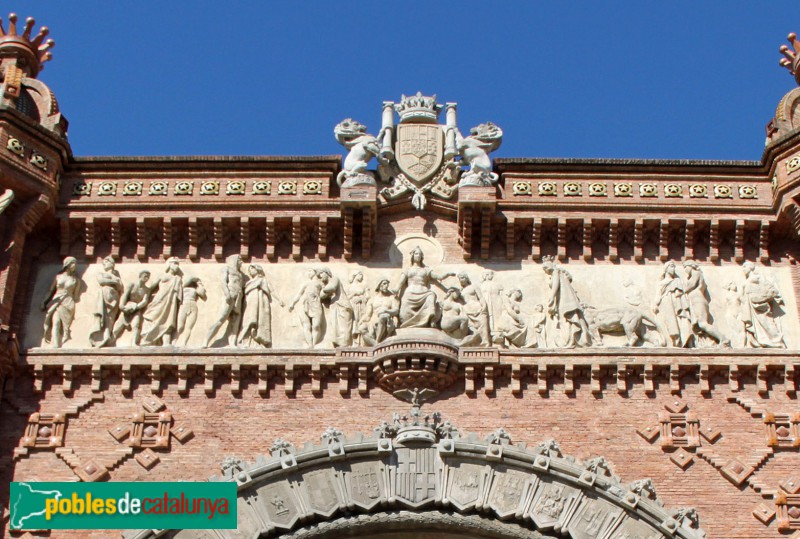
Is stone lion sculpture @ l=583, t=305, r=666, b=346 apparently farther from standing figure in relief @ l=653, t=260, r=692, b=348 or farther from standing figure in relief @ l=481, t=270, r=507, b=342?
standing figure in relief @ l=481, t=270, r=507, b=342

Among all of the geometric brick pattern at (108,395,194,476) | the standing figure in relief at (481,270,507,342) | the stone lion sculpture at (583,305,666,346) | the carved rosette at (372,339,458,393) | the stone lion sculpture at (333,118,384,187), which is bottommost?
the geometric brick pattern at (108,395,194,476)

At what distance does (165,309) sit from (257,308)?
99 centimetres

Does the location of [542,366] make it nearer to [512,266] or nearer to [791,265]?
[512,266]

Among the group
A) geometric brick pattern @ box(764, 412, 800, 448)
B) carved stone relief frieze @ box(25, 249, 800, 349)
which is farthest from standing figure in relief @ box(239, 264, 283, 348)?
geometric brick pattern @ box(764, 412, 800, 448)

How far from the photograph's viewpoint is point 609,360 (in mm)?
15086

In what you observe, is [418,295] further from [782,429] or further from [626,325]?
[782,429]

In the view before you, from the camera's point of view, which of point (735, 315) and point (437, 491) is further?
point (735, 315)

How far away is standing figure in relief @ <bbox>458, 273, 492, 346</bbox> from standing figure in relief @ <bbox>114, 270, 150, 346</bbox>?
3.45 m

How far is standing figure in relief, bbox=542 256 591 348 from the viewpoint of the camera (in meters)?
15.4

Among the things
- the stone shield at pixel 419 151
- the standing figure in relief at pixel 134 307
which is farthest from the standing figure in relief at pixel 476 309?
the standing figure in relief at pixel 134 307

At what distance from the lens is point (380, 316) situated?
1533 centimetres

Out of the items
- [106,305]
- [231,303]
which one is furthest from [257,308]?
[106,305]

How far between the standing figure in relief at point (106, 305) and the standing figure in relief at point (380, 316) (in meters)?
2.67

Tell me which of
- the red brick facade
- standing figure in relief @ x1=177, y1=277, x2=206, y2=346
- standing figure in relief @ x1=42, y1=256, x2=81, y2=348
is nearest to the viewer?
the red brick facade
